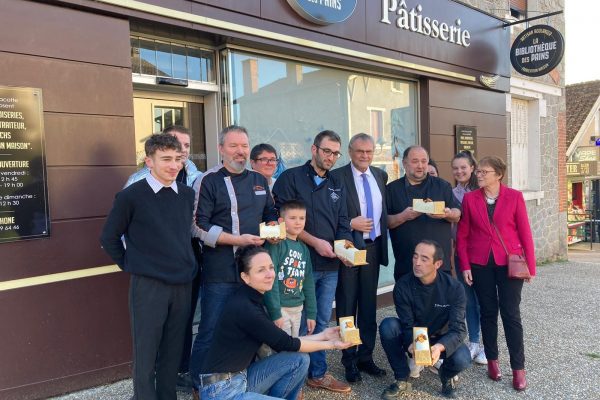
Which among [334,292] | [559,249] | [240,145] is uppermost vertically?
[240,145]

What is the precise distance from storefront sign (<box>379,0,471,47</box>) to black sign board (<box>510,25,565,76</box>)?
58.9 inches

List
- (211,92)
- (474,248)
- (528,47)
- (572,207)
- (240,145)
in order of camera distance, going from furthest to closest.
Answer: (572,207) < (528,47) < (211,92) < (474,248) < (240,145)

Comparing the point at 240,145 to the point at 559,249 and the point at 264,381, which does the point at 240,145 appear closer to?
the point at 264,381

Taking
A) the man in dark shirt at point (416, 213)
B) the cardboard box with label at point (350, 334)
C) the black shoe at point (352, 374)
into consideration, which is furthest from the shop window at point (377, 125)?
the cardboard box with label at point (350, 334)

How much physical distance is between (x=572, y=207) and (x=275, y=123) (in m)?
19.1

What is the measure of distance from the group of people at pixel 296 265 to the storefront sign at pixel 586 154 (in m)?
18.8

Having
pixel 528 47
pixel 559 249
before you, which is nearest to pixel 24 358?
pixel 528 47

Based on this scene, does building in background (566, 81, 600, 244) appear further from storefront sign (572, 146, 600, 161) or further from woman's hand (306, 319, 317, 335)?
woman's hand (306, 319, 317, 335)

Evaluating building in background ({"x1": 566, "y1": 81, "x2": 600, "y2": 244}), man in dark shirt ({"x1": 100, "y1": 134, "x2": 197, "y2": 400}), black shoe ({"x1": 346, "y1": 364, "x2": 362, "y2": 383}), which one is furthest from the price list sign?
building in background ({"x1": 566, "y1": 81, "x2": 600, "y2": 244})

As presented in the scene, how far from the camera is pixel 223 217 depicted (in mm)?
3404

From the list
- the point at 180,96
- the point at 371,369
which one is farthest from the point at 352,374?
the point at 180,96

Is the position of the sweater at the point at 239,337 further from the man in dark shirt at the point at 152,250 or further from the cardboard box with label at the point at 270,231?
the cardboard box with label at the point at 270,231

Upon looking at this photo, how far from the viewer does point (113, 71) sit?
13.3 feet

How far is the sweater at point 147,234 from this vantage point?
9.59ft
